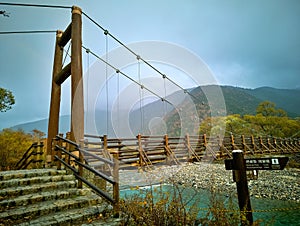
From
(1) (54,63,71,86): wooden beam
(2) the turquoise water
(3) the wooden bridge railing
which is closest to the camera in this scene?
(2) the turquoise water

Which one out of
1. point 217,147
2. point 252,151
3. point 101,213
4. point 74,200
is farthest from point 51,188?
point 252,151

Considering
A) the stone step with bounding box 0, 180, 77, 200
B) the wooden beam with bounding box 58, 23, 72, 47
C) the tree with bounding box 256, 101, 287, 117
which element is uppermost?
the tree with bounding box 256, 101, 287, 117

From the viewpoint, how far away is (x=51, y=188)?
3.25 m

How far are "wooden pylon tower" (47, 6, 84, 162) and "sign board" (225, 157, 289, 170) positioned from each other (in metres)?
3.19

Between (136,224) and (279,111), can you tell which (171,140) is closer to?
(136,224)

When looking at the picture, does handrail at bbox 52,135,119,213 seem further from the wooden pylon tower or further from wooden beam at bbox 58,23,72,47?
wooden beam at bbox 58,23,72,47

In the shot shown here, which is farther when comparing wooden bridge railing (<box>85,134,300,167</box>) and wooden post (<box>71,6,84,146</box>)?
wooden bridge railing (<box>85,134,300,167</box>)

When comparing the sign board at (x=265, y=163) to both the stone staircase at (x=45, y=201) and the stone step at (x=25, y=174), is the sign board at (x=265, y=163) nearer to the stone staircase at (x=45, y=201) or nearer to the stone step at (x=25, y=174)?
the stone staircase at (x=45, y=201)

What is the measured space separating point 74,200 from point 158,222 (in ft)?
4.51

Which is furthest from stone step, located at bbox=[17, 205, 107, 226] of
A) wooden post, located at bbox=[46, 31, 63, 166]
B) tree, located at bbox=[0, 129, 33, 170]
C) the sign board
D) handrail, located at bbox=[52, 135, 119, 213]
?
tree, located at bbox=[0, 129, 33, 170]

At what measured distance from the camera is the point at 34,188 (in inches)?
121

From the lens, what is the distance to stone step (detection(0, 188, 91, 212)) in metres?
2.60

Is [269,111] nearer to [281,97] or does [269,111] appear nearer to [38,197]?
[38,197]

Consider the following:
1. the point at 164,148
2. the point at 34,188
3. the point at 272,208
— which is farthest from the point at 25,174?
the point at 164,148
